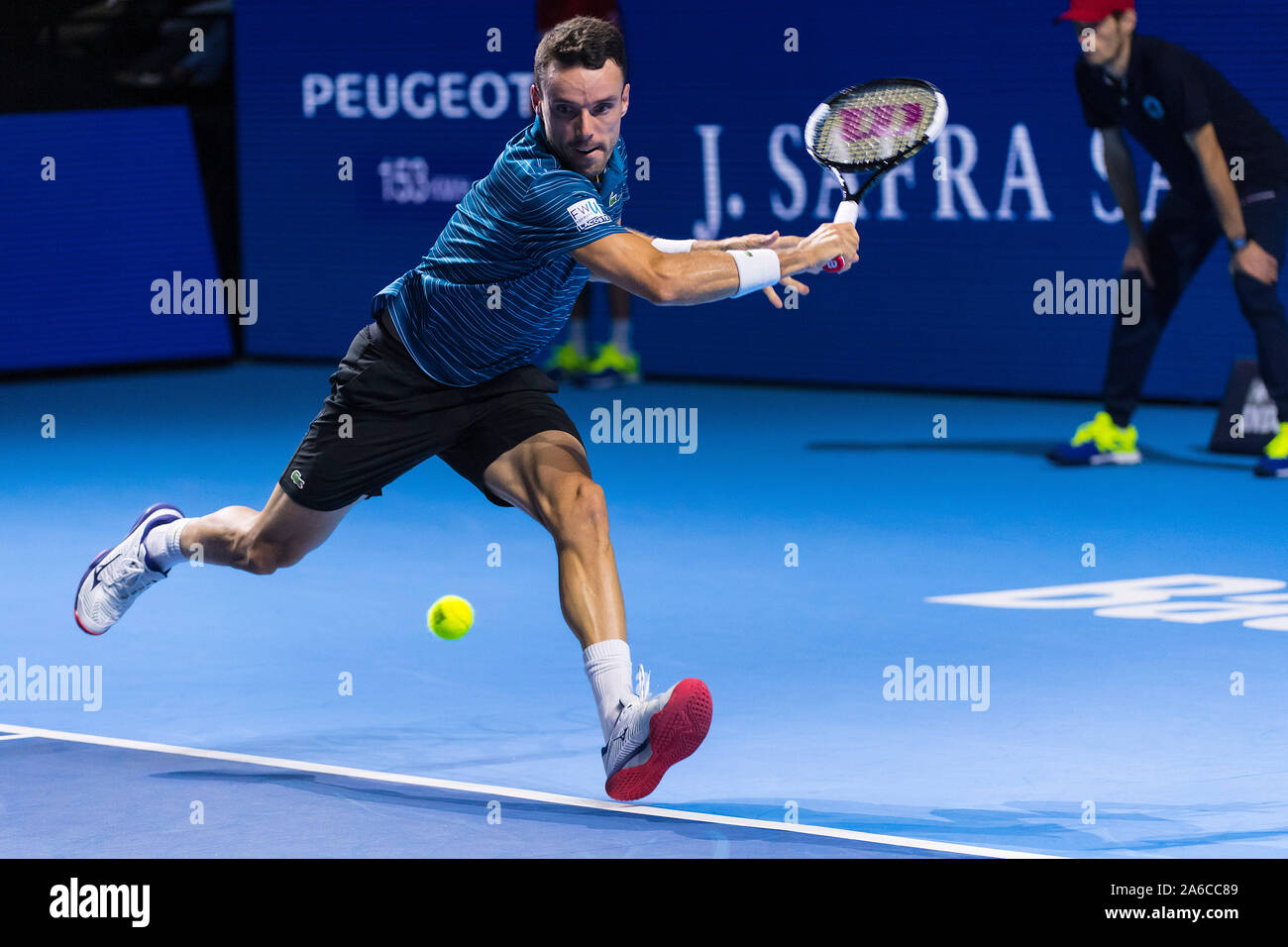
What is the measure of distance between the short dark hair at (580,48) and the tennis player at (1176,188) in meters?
5.38

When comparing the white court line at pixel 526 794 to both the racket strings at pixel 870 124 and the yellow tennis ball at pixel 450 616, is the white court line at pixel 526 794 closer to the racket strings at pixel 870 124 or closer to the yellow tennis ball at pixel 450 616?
the yellow tennis ball at pixel 450 616

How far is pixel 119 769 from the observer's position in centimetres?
591

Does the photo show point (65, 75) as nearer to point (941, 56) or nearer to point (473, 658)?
point (941, 56)

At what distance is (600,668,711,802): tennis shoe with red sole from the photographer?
520 centimetres

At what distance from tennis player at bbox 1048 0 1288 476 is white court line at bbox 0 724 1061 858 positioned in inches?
233

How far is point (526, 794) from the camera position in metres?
5.61

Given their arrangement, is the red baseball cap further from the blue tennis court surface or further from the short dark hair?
the short dark hair

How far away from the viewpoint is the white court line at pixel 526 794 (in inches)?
200

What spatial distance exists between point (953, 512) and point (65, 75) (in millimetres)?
8115

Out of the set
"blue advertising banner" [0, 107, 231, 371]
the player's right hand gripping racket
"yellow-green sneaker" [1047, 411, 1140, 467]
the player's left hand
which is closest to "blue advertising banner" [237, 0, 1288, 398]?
"blue advertising banner" [0, 107, 231, 371]

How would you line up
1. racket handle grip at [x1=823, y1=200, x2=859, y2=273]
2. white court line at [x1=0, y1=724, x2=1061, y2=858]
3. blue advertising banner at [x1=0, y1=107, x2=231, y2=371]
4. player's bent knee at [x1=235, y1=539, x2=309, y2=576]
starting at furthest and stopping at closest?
blue advertising banner at [x1=0, y1=107, x2=231, y2=371] < player's bent knee at [x1=235, y1=539, x2=309, y2=576] < racket handle grip at [x1=823, y1=200, x2=859, y2=273] < white court line at [x1=0, y1=724, x2=1061, y2=858]

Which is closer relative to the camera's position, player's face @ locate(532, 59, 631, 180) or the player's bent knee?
player's face @ locate(532, 59, 631, 180)
